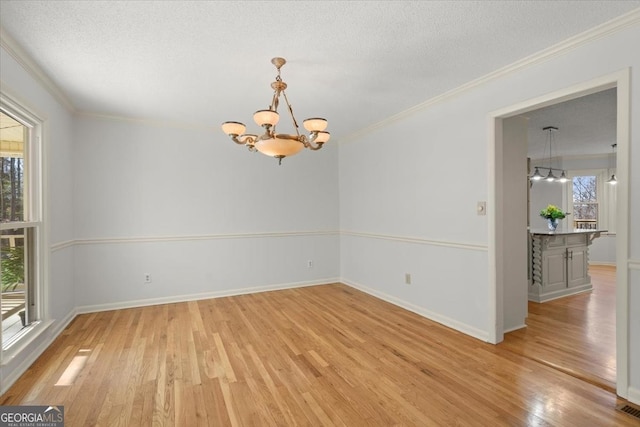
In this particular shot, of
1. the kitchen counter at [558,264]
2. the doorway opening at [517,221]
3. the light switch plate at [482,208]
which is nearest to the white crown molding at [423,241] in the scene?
the doorway opening at [517,221]

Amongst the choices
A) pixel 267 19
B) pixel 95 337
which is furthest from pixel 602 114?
pixel 95 337

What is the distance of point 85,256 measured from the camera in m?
4.09

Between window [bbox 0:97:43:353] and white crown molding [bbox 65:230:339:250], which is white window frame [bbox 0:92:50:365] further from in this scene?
white crown molding [bbox 65:230:339:250]

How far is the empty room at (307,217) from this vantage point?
6.88 ft

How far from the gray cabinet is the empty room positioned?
5 centimetres

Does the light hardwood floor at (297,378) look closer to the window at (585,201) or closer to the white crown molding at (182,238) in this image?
the white crown molding at (182,238)

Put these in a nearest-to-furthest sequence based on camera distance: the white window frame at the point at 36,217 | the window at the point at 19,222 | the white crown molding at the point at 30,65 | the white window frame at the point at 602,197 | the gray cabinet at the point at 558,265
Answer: the white crown molding at the point at 30,65, the window at the point at 19,222, the white window frame at the point at 36,217, the gray cabinet at the point at 558,265, the white window frame at the point at 602,197

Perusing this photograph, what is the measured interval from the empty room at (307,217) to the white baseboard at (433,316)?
39 millimetres

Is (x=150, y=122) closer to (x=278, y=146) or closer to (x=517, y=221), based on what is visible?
(x=278, y=146)

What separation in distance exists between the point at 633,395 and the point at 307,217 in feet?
14.0

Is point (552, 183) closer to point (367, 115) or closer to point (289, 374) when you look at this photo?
point (367, 115)

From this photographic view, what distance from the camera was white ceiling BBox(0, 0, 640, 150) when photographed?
6.52 feet

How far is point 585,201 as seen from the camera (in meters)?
7.90

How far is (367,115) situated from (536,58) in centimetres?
201
